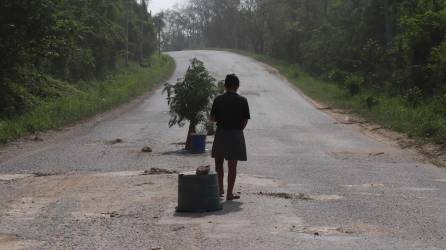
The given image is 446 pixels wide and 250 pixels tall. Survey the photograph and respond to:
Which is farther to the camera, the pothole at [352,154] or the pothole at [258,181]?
the pothole at [352,154]

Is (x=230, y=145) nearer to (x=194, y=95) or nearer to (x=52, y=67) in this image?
(x=194, y=95)

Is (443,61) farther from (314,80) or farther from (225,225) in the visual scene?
(314,80)

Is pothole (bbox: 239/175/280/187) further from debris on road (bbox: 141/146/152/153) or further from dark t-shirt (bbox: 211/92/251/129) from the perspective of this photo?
debris on road (bbox: 141/146/152/153)

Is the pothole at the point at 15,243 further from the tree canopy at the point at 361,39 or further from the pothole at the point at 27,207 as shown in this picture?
the tree canopy at the point at 361,39

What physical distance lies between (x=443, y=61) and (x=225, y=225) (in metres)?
19.3

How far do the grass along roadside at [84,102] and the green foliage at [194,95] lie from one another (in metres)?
4.92

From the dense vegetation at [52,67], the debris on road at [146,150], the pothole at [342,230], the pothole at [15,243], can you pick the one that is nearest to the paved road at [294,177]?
the pothole at [342,230]

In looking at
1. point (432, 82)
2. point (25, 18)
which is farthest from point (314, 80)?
point (25, 18)

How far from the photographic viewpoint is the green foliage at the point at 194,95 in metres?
17.6

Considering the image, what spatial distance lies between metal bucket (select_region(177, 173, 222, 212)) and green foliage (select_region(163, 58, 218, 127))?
27.0 feet

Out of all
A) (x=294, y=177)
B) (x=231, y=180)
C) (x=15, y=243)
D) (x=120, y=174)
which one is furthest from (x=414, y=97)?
(x=15, y=243)

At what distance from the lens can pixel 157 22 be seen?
87.1m

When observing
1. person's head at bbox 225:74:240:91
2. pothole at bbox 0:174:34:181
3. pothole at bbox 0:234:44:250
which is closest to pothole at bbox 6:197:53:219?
pothole at bbox 0:234:44:250

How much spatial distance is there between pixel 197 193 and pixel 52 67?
2864 centimetres
